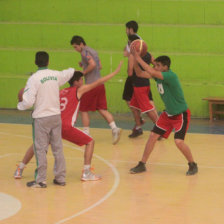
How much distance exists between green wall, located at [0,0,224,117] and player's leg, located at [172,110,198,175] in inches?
204

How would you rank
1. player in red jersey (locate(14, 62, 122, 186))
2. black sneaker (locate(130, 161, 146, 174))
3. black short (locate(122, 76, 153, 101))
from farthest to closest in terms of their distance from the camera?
1. black short (locate(122, 76, 153, 101))
2. black sneaker (locate(130, 161, 146, 174))
3. player in red jersey (locate(14, 62, 122, 186))

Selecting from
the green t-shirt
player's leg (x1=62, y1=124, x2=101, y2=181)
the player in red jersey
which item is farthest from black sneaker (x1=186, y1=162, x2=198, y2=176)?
the player in red jersey

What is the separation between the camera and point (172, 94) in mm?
8680

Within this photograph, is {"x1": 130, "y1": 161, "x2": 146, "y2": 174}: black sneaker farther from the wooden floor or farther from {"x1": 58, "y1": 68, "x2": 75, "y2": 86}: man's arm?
{"x1": 58, "y1": 68, "x2": 75, "y2": 86}: man's arm

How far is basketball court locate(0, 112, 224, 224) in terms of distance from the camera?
6859 mm

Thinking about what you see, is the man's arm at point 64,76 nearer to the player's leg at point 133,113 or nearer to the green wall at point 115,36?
the player's leg at point 133,113

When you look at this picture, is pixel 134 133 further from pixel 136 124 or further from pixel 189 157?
pixel 189 157

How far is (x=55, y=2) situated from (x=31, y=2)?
1.90 feet

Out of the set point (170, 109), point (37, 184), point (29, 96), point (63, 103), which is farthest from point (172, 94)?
point (37, 184)

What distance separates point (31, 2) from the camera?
14727 mm

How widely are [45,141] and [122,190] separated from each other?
1.13 m

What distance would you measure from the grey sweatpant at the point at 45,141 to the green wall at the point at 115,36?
6.28 m

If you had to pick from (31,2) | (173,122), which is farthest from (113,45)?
(173,122)

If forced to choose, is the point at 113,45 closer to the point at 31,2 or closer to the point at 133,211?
the point at 31,2
